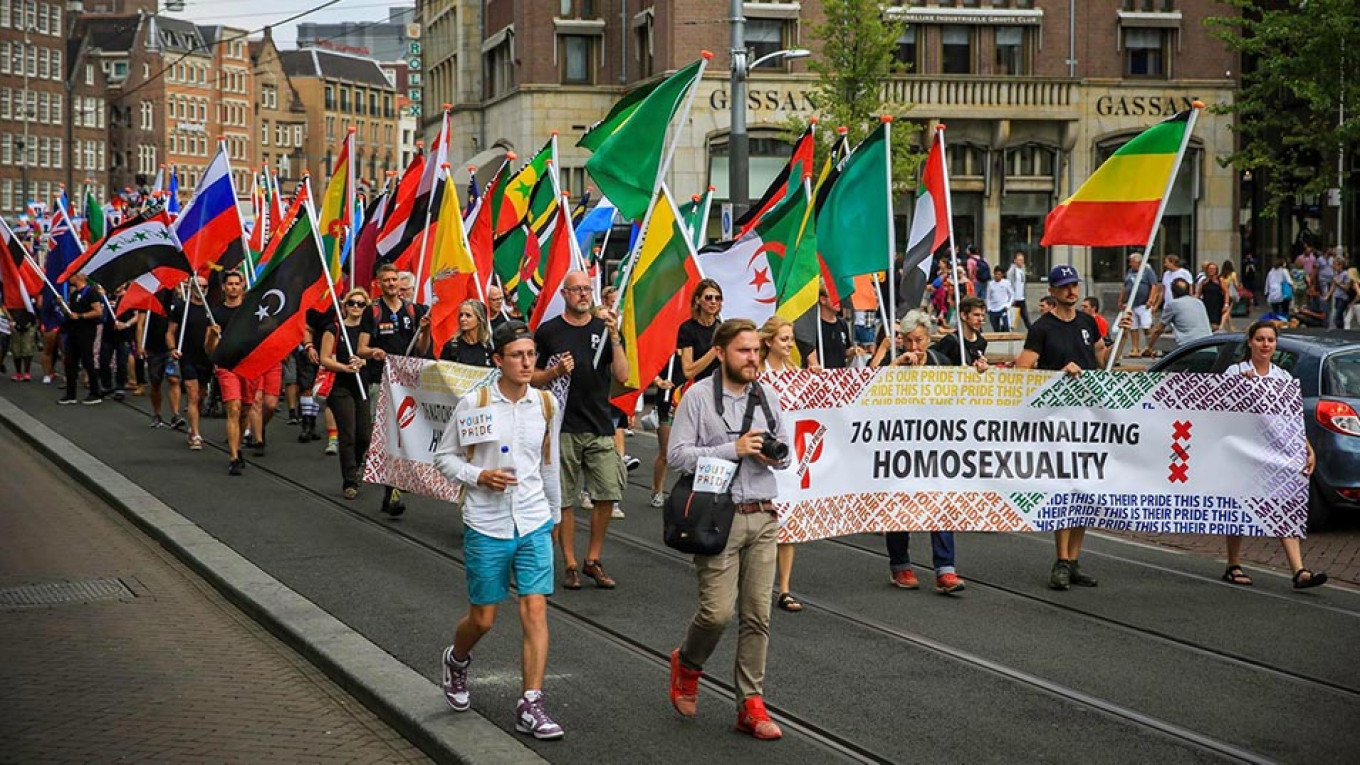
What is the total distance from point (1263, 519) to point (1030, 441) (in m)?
1.46

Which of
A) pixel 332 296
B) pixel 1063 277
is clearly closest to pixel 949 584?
pixel 1063 277

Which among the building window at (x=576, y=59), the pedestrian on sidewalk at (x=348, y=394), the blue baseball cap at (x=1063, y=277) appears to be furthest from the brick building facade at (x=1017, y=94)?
the blue baseball cap at (x=1063, y=277)

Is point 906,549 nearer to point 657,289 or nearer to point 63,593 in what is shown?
point 657,289

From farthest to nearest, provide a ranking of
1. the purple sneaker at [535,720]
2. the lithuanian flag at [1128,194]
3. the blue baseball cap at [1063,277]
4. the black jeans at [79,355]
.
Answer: the black jeans at [79,355]
the lithuanian flag at [1128,194]
the blue baseball cap at [1063,277]
the purple sneaker at [535,720]

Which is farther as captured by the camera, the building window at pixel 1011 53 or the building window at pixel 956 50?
the building window at pixel 1011 53

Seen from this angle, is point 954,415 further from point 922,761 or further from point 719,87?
point 719,87

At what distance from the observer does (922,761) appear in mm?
6754

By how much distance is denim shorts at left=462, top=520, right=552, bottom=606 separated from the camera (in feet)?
23.6

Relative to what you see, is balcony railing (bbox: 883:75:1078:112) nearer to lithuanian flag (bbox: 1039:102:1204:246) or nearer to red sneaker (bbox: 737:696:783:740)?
lithuanian flag (bbox: 1039:102:1204:246)

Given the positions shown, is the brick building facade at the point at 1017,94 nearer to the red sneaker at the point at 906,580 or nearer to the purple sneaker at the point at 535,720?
the red sneaker at the point at 906,580

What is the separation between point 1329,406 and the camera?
12.4m

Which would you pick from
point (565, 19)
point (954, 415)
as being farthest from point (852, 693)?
point (565, 19)

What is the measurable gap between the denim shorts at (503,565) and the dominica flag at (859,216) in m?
5.35

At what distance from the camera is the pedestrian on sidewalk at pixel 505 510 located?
23.4 ft
